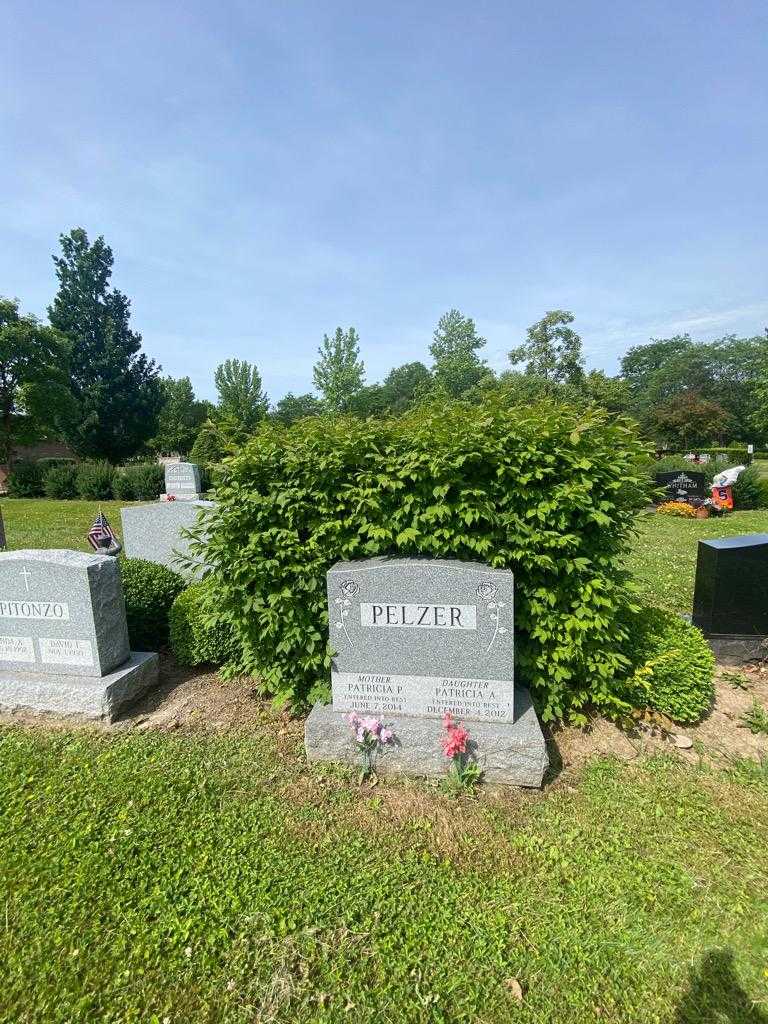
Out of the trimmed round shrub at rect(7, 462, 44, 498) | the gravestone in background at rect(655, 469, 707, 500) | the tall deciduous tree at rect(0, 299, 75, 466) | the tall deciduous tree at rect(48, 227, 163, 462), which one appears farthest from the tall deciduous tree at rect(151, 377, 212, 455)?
the gravestone in background at rect(655, 469, 707, 500)

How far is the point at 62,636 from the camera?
12.2 feet

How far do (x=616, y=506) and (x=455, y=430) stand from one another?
116 cm

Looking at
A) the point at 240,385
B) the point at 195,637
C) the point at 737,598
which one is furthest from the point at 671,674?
the point at 240,385

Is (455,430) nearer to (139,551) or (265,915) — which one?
(265,915)

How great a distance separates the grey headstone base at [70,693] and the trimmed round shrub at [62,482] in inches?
895

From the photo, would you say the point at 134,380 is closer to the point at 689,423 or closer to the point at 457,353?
the point at 457,353

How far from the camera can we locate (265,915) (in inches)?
81.6

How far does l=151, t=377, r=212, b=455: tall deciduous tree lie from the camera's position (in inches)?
1887

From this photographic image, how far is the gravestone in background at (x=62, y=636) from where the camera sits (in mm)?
3623

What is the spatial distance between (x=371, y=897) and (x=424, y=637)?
4.44 feet

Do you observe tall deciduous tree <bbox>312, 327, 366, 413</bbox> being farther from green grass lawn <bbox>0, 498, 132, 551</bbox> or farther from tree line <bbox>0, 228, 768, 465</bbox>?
green grass lawn <bbox>0, 498, 132, 551</bbox>

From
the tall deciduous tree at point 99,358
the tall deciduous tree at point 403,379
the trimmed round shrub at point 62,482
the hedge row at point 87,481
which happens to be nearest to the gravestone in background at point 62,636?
the hedge row at point 87,481

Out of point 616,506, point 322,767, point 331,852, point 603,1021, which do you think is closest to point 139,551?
point 322,767

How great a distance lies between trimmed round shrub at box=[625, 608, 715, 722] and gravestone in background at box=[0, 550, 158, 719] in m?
3.95
